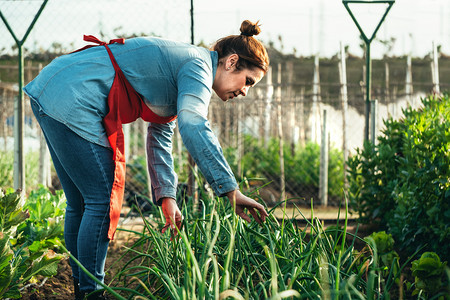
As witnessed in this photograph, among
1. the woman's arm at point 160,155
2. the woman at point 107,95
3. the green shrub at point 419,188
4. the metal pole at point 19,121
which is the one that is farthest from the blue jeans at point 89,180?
the metal pole at point 19,121

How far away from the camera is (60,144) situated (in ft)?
5.93

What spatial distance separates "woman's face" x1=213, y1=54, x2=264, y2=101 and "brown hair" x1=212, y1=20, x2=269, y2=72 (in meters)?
0.02

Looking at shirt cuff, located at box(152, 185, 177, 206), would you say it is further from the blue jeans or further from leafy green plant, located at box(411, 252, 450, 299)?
leafy green plant, located at box(411, 252, 450, 299)

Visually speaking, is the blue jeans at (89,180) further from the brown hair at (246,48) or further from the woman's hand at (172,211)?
the brown hair at (246,48)

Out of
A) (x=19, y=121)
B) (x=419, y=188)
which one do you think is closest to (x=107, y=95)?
(x=419, y=188)

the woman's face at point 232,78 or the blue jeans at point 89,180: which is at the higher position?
the woman's face at point 232,78

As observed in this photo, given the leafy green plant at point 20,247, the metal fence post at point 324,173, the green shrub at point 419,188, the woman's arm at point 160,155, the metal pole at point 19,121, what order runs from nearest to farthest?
the leafy green plant at point 20,247 < the woman's arm at point 160,155 < the green shrub at point 419,188 < the metal pole at point 19,121 < the metal fence post at point 324,173

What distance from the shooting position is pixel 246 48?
71.4 inches

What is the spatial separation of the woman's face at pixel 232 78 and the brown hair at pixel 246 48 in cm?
2

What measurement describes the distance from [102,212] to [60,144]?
0.30 metres

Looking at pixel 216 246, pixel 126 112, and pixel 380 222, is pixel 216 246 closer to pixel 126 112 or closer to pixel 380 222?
pixel 126 112

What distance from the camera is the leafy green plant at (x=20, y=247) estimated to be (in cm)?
174

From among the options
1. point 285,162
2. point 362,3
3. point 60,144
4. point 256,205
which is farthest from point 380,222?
point 285,162

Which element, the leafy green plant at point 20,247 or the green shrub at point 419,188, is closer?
the leafy green plant at point 20,247
